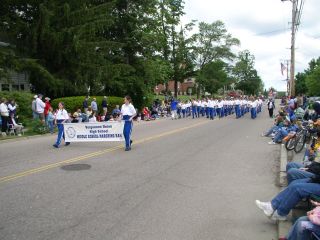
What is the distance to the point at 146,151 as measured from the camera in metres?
14.3

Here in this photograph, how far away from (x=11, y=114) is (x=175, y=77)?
52724 millimetres

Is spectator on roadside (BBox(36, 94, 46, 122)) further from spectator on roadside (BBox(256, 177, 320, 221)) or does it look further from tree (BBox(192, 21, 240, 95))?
tree (BBox(192, 21, 240, 95))

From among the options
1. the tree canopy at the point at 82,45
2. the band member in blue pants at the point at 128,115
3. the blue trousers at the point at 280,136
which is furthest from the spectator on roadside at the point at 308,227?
the tree canopy at the point at 82,45

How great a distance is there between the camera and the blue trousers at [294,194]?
234 inches

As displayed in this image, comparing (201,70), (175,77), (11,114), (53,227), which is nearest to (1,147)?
(11,114)

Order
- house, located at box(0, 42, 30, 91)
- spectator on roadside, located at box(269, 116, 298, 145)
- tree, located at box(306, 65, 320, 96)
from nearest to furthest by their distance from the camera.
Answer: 1. spectator on roadside, located at box(269, 116, 298, 145)
2. house, located at box(0, 42, 30, 91)
3. tree, located at box(306, 65, 320, 96)

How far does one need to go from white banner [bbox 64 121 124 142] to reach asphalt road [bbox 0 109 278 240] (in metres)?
1.32

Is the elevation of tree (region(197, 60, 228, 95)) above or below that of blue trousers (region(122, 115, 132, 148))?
above

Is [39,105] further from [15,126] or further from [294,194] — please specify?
[294,194]

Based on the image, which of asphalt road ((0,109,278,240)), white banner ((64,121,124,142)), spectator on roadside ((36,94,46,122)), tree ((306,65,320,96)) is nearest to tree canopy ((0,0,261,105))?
spectator on roadside ((36,94,46,122))

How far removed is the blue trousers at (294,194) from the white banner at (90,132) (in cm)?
1039

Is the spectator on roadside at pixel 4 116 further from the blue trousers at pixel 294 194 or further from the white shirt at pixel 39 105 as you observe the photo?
the blue trousers at pixel 294 194

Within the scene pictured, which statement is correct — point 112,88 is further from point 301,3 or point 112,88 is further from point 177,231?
point 177,231

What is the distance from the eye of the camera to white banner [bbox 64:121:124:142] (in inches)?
630
